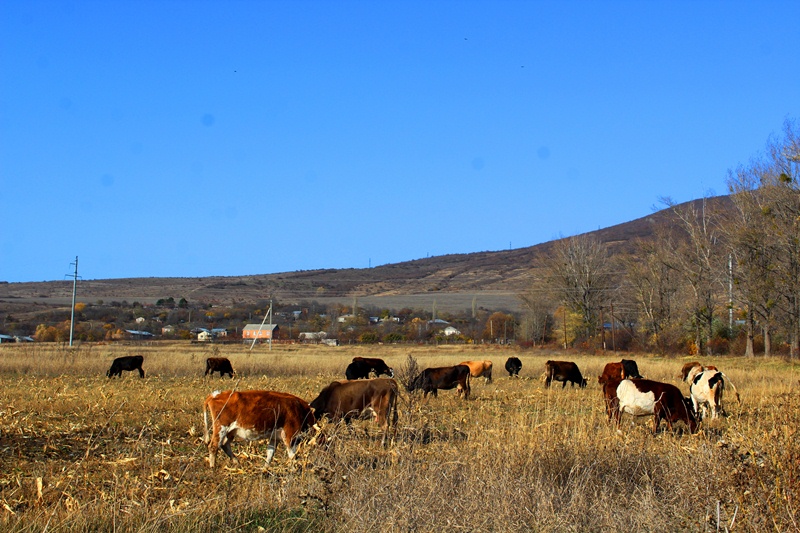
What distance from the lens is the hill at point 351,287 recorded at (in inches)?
5000

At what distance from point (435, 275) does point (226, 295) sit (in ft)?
192

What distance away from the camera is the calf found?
13076mm

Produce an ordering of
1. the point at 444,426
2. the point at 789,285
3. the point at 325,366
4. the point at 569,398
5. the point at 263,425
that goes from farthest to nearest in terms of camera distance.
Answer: the point at 789,285 < the point at 325,366 < the point at 569,398 < the point at 444,426 < the point at 263,425

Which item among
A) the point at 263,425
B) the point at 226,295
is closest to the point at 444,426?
the point at 263,425

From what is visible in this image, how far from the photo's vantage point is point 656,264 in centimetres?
6166

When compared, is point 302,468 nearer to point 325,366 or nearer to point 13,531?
point 13,531

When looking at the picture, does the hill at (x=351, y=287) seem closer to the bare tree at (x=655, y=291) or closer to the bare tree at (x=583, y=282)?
the bare tree at (x=583, y=282)

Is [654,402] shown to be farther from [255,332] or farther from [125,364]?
[255,332]

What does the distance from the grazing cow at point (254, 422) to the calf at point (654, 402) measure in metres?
5.84

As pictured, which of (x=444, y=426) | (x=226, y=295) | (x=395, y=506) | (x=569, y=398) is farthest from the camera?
(x=226, y=295)

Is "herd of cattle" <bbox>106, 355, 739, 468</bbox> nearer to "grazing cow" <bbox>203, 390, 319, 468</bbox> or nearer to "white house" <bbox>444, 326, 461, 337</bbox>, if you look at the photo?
"grazing cow" <bbox>203, 390, 319, 468</bbox>

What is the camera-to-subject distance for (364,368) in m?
27.9

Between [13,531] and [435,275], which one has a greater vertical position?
[435,275]

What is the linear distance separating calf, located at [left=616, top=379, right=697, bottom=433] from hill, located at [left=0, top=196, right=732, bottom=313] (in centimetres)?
9494
